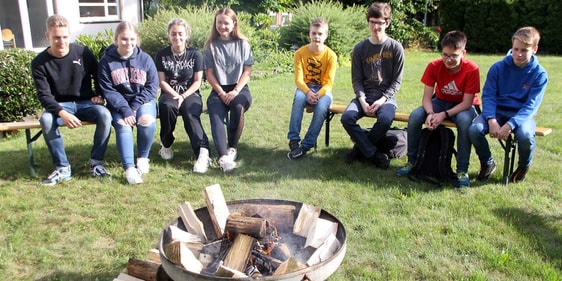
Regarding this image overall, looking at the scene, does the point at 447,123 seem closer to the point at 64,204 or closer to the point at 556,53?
the point at 64,204

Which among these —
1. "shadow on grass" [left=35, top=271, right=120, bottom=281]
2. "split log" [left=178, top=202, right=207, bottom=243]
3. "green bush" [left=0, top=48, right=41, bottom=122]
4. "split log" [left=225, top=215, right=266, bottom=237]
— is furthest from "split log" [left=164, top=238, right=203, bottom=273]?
"green bush" [left=0, top=48, right=41, bottom=122]

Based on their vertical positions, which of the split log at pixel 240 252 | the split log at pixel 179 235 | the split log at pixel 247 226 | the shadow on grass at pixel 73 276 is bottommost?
the shadow on grass at pixel 73 276

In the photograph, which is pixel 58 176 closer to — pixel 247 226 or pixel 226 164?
pixel 226 164

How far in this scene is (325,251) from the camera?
7.84 ft

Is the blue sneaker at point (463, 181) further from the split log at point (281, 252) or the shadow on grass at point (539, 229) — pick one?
the split log at point (281, 252)

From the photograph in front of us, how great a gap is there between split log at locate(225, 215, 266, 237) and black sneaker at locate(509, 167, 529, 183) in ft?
9.33

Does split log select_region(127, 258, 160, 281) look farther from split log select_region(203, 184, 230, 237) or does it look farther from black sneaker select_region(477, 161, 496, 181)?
black sneaker select_region(477, 161, 496, 181)

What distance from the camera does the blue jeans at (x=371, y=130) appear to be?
15.3 feet

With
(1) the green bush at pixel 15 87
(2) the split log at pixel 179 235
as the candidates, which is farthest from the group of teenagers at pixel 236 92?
(2) the split log at pixel 179 235

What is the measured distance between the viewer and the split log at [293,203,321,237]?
106 inches

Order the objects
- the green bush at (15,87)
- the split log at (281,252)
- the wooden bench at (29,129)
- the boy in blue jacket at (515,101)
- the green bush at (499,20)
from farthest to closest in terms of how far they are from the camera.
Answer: the green bush at (499,20) → the green bush at (15,87) → the wooden bench at (29,129) → the boy in blue jacket at (515,101) → the split log at (281,252)

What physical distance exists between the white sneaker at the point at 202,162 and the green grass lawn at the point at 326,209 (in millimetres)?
83

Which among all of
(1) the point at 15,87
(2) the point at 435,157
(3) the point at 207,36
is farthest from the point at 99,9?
(2) the point at 435,157

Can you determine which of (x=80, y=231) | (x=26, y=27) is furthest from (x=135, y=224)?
(x=26, y=27)
